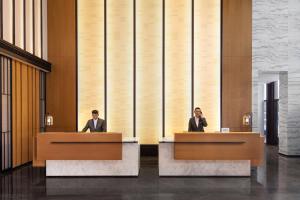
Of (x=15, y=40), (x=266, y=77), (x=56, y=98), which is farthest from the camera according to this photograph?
(x=266, y=77)

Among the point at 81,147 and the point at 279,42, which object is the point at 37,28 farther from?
the point at 279,42

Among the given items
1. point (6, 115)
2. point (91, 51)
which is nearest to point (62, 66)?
point (91, 51)

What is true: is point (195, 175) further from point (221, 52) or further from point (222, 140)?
point (221, 52)

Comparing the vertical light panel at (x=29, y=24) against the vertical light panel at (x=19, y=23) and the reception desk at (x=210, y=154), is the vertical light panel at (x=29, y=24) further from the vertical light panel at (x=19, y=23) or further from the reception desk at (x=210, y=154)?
the reception desk at (x=210, y=154)

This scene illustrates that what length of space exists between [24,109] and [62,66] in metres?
2.11

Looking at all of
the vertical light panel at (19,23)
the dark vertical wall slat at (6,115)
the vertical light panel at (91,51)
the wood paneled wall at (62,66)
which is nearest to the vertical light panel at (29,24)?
the vertical light panel at (19,23)

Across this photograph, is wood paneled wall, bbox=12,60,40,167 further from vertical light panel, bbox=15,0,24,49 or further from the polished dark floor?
the polished dark floor

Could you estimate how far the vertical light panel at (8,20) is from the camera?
7.69 m

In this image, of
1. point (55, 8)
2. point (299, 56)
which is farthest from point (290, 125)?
point (55, 8)

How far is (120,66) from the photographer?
10.5m

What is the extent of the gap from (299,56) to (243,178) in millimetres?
5200

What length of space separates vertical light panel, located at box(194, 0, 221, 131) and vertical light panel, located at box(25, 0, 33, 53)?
463 cm

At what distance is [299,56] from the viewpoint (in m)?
10.7

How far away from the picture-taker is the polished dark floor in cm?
→ 573
